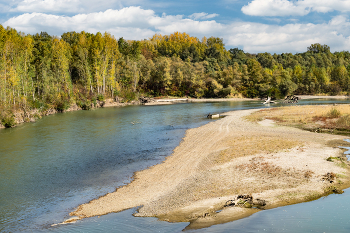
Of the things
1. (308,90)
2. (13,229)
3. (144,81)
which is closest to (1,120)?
(13,229)

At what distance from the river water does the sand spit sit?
2.20 ft

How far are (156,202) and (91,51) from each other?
235 ft

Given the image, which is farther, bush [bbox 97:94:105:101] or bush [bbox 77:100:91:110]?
bush [bbox 97:94:105:101]

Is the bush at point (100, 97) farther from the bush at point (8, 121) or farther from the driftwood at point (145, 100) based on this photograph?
the bush at point (8, 121)

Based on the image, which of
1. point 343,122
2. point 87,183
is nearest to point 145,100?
point 343,122

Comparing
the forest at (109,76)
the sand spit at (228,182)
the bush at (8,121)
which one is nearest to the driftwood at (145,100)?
the forest at (109,76)

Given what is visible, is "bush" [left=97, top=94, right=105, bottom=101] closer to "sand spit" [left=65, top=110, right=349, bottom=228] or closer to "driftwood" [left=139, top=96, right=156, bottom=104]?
"driftwood" [left=139, top=96, right=156, bottom=104]

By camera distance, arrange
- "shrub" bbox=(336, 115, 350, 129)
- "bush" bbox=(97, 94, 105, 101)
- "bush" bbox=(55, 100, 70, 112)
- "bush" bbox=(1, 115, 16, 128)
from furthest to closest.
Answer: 1. "bush" bbox=(97, 94, 105, 101)
2. "bush" bbox=(55, 100, 70, 112)
3. "bush" bbox=(1, 115, 16, 128)
4. "shrub" bbox=(336, 115, 350, 129)

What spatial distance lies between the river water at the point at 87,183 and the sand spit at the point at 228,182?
0.67 m

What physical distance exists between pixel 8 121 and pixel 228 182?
120 feet

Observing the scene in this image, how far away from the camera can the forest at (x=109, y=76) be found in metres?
49.8

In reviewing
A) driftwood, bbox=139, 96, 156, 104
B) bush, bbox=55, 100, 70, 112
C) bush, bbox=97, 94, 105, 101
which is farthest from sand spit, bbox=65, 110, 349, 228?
driftwood, bbox=139, 96, 156, 104

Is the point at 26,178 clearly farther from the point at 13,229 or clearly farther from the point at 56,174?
the point at 13,229

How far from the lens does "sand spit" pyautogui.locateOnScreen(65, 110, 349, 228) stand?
39.8ft
